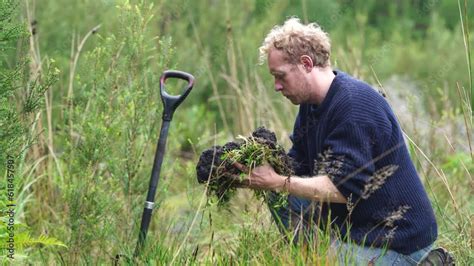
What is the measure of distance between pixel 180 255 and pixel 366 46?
28.4 ft

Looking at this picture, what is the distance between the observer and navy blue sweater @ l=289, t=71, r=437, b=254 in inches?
158

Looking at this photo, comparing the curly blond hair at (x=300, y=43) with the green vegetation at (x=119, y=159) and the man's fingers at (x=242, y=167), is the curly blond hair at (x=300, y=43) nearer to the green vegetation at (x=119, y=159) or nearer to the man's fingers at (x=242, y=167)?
the green vegetation at (x=119, y=159)

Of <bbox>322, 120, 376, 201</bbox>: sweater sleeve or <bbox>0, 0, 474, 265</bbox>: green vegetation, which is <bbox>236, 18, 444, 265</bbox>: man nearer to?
<bbox>322, 120, 376, 201</bbox>: sweater sleeve

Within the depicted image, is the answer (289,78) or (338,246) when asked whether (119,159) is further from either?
(338,246)

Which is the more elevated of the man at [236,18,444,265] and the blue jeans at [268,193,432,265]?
the man at [236,18,444,265]

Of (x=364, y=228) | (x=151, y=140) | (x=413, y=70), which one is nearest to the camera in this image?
(x=364, y=228)

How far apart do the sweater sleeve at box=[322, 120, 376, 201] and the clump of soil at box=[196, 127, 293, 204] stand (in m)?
0.19

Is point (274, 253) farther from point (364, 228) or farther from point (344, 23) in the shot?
point (344, 23)

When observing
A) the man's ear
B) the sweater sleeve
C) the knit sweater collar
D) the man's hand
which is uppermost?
the man's ear

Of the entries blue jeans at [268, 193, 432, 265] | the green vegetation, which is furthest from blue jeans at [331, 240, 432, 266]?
the green vegetation

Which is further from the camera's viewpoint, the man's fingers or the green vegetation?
the green vegetation

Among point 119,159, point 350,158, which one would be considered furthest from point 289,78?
point 119,159

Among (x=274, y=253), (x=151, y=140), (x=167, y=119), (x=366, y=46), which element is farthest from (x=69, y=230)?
(x=366, y=46)

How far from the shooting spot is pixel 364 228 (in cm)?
423
